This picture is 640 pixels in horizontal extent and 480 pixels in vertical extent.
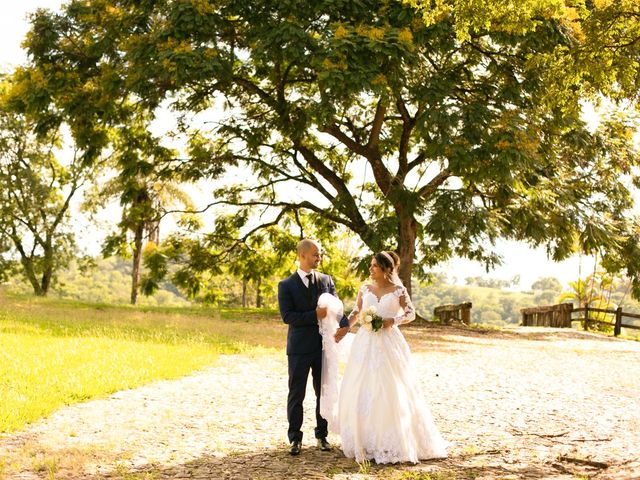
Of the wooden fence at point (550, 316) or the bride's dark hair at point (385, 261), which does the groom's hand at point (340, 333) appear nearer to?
the bride's dark hair at point (385, 261)

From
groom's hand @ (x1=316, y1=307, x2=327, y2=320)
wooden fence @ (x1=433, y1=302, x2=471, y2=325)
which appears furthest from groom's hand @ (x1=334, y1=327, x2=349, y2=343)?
wooden fence @ (x1=433, y1=302, x2=471, y2=325)

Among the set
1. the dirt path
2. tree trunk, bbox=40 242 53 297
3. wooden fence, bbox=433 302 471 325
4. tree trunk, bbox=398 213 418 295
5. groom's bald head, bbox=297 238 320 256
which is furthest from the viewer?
tree trunk, bbox=40 242 53 297

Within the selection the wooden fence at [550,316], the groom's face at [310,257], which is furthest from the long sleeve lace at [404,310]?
the wooden fence at [550,316]

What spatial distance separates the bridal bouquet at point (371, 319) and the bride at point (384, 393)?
63 mm

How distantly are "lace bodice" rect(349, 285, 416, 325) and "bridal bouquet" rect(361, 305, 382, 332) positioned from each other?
96mm

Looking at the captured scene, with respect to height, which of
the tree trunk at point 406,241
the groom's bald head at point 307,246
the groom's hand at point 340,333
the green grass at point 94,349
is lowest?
the green grass at point 94,349

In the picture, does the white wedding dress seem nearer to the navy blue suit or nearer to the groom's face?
the navy blue suit

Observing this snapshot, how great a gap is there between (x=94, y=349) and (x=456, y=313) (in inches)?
872

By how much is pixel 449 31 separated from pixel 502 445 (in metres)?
14.0

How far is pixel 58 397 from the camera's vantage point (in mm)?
10016

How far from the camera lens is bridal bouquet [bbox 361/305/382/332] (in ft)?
24.3

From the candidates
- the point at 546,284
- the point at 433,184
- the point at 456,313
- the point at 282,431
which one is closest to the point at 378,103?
the point at 433,184

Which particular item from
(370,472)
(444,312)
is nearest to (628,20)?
(370,472)

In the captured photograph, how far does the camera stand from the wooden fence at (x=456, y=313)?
107 feet
